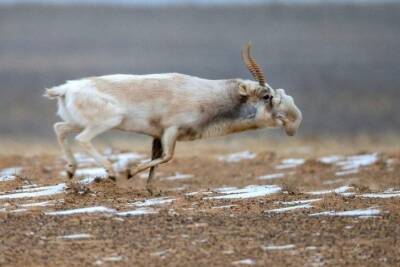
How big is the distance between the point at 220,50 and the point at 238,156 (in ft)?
96.8

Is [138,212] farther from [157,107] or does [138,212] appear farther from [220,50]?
[220,50]

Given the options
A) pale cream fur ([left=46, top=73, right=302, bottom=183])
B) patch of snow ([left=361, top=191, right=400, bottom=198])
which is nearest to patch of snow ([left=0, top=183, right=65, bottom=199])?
pale cream fur ([left=46, top=73, right=302, bottom=183])

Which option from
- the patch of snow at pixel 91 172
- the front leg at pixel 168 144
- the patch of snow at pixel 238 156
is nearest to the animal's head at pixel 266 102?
the front leg at pixel 168 144

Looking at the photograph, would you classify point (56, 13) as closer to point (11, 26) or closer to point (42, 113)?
point (11, 26)

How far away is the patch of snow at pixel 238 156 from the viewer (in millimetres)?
22244

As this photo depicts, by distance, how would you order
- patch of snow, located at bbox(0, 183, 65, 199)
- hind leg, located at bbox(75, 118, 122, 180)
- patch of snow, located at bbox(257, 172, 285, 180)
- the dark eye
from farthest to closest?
patch of snow, located at bbox(257, 172, 285, 180), the dark eye, hind leg, located at bbox(75, 118, 122, 180), patch of snow, located at bbox(0, 183, 65, 199)

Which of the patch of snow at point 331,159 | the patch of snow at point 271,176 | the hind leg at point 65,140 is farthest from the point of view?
the patch of snow at point 331,159

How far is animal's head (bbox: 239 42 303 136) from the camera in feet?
51.5

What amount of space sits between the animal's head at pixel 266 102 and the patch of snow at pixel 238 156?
6029 millimetres

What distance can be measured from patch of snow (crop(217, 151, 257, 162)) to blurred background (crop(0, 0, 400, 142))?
386 inches

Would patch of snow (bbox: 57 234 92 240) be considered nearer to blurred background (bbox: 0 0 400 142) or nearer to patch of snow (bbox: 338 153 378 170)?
patch of snow (bbox: 338 153 378 170)

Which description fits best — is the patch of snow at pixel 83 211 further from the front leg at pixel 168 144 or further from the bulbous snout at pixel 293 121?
the bulbous snout at pixel 293 121

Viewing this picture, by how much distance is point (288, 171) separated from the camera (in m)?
20.6

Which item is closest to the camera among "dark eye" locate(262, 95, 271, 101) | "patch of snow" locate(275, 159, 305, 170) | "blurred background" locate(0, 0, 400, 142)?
"dark eye" locate(262, 95, 271, 101)
